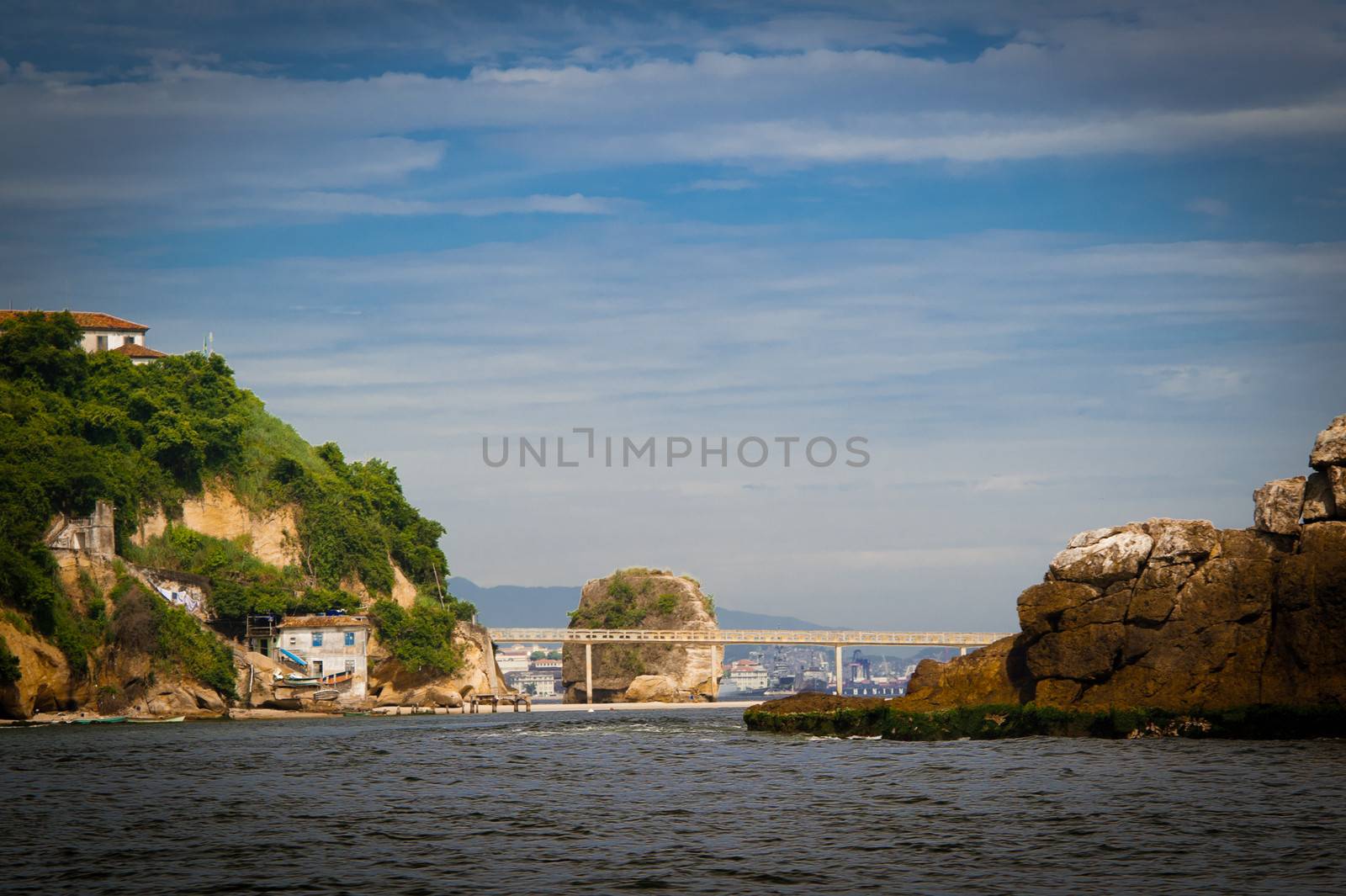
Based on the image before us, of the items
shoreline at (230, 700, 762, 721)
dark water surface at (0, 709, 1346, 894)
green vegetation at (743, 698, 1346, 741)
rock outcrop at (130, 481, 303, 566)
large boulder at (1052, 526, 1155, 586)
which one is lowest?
shoreline at (230, 700, 762, 721)

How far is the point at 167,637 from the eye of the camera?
10388 cm

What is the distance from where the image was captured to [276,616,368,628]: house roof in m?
117

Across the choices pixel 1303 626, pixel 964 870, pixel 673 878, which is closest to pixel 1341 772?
pixel 1303 626

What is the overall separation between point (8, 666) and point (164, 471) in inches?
1502

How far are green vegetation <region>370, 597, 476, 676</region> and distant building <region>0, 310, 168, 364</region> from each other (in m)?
34.2

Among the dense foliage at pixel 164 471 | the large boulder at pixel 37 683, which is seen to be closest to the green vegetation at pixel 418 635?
the dense foliage at pixel 164 471

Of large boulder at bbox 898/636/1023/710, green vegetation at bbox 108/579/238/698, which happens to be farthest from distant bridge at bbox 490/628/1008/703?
large boulder at bbox 898/636/1023/710

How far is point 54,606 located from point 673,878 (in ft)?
256

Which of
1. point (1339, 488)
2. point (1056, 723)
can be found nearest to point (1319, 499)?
point (1339, 488)

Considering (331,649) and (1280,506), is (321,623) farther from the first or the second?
(1280,506)

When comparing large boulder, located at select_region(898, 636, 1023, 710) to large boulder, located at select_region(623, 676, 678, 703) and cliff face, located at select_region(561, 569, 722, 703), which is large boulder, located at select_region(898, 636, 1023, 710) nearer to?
large boulder, located at select_region(623, 676, 678, 703)

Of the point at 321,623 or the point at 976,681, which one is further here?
the point at 321,623

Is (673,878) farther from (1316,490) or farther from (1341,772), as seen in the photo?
(1316,490)

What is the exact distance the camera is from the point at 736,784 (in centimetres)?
4966
